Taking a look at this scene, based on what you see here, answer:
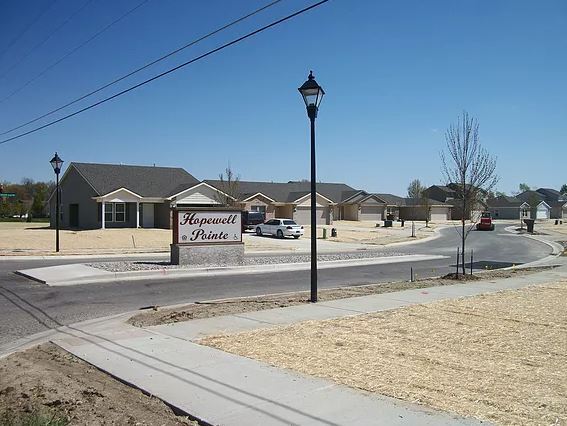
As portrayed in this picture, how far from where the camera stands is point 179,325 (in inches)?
377

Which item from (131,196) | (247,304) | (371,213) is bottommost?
(247,304)

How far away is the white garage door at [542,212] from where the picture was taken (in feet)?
385

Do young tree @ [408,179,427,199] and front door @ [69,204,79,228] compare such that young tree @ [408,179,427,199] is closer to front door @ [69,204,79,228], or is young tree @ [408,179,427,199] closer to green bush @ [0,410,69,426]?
front door @ [69,204,79,228]

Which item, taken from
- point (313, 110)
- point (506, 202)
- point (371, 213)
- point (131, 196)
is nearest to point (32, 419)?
point (313, 110)

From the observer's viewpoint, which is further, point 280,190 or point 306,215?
point 280,190

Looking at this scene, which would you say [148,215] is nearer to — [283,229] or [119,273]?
[283,229]

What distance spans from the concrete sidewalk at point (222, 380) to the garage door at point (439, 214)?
274ft

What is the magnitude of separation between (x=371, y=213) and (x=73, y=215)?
42159 millimetres

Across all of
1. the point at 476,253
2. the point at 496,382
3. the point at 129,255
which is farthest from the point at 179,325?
the point at 476,253

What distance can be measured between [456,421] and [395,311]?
6.10 meters

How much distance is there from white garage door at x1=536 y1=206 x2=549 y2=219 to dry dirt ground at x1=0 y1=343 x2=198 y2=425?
123 m

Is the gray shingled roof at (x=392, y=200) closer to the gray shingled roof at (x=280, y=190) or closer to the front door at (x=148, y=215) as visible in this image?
the gray shingled roof at (x=280, y=190)

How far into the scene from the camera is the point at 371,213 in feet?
258

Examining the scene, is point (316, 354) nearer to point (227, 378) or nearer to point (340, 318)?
point (227, 378)
